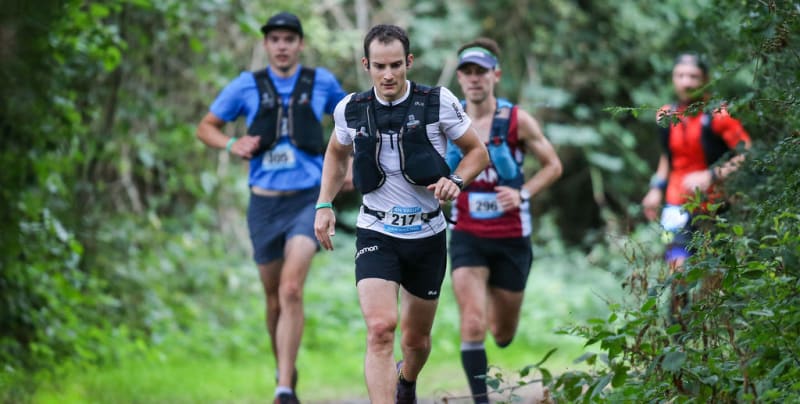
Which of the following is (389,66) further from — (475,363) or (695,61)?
(695,61)

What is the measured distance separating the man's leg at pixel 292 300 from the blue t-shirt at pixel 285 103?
0.44m

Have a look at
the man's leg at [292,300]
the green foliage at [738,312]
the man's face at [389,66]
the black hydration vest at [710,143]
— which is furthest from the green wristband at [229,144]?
the black hydration vest at [710,143]

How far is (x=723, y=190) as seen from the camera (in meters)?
7.13

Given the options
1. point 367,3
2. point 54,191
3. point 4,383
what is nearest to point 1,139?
point 54,191

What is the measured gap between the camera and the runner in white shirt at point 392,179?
17.7ft

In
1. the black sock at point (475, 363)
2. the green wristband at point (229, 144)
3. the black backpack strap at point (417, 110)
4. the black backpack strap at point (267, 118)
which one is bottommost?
the black sock at point (475, 363)

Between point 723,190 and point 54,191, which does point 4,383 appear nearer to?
point 54,191

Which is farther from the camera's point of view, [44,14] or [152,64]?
[152,64]

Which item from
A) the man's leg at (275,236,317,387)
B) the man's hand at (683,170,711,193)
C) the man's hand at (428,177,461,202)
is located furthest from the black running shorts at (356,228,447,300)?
the man's hand at (683,170,711,193)

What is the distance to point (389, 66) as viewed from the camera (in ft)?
17.9

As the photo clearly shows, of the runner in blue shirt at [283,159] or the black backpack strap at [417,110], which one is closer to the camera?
the black backpack strap at [417,110]

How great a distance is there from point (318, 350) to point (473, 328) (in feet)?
20.2

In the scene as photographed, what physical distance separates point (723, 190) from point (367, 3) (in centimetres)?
1087

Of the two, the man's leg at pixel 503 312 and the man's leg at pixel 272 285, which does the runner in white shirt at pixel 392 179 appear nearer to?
the man's leg at pixel 503 312
